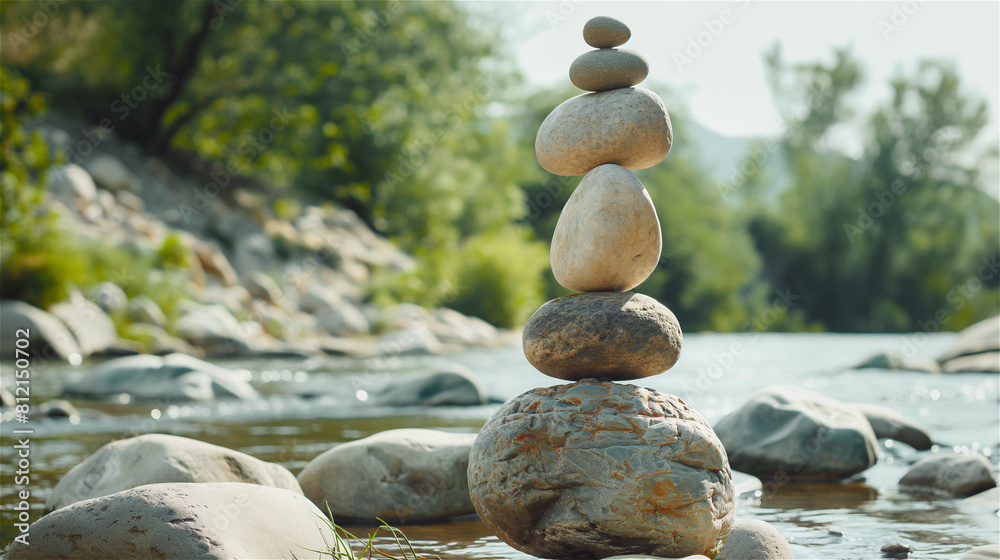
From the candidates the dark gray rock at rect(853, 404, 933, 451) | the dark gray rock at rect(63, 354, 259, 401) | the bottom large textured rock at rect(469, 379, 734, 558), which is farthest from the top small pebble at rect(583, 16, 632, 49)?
the dark gray rock at rect(63, 354, 259, 401)

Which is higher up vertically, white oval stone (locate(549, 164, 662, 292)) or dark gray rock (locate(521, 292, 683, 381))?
white oval stone (locate(549, 164, 662, 292))

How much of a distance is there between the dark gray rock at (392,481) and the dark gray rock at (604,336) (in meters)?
1.34

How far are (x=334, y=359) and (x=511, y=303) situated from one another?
1076 centimetres

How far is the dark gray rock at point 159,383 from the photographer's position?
10.8 m

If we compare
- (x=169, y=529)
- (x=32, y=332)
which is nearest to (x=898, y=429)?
(x=169, y=529)

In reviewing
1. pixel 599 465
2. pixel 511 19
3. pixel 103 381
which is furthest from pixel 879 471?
pixel 511 19

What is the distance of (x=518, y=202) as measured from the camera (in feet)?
125

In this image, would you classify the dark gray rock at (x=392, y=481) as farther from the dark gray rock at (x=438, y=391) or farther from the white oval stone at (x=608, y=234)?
the dark gray rock at (x=438, y=391)

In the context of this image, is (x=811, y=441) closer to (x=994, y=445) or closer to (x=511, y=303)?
(x=994, y=445)

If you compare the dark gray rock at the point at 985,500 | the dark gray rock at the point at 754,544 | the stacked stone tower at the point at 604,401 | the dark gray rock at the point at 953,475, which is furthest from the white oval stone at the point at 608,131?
the dark gray rock at the point at 953,475

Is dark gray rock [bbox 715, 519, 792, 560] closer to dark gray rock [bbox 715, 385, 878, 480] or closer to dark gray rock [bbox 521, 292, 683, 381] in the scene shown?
dark gray rock [bbox 521, 292, 683, 381]

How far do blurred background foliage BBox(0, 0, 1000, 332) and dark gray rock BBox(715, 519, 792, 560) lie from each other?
1305 cm

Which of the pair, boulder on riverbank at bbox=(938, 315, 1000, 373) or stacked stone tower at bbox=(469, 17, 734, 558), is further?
boulder on riverbank at bbox=(938, 315, 1000, 373)

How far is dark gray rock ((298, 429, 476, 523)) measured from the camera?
522 cm
